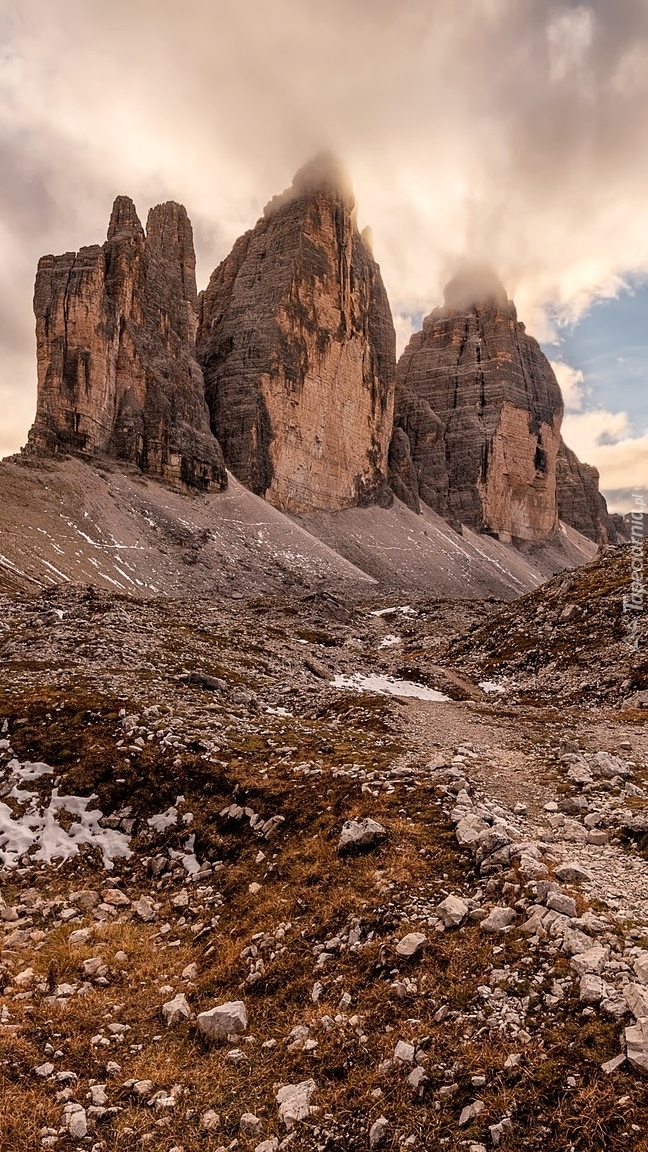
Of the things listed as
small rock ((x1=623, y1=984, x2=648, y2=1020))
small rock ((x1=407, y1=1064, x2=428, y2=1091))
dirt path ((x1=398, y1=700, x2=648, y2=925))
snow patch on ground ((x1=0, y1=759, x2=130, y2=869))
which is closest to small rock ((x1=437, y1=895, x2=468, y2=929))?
dirt path ((x1=398, y1=700, x2=648, y2=925))

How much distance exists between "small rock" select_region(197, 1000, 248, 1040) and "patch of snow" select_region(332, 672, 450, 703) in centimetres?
2194

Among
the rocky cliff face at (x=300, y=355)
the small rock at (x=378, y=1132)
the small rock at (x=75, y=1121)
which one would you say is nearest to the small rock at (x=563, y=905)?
the small rock at (x=378, y=1132)

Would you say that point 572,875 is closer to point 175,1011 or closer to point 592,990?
point 592,990

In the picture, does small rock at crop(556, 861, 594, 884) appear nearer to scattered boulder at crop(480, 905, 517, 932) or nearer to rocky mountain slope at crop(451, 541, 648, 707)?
scattered boulder at crop(480, 905, 517, 932)

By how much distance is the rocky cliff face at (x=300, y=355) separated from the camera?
14700 centimetres

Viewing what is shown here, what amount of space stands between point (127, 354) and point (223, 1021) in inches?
5056

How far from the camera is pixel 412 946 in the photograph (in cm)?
750

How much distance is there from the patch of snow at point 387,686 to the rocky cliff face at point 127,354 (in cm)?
8681

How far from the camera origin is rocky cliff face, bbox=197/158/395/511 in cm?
14700

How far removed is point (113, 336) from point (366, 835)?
4923 inches

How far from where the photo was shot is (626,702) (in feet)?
86.0

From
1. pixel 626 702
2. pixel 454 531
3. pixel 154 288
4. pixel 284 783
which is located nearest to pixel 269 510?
pixel 154 288

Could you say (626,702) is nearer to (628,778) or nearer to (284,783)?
(628,778)

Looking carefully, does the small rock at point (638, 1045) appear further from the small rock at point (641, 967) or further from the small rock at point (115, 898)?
the small rock at point (115, 898)
